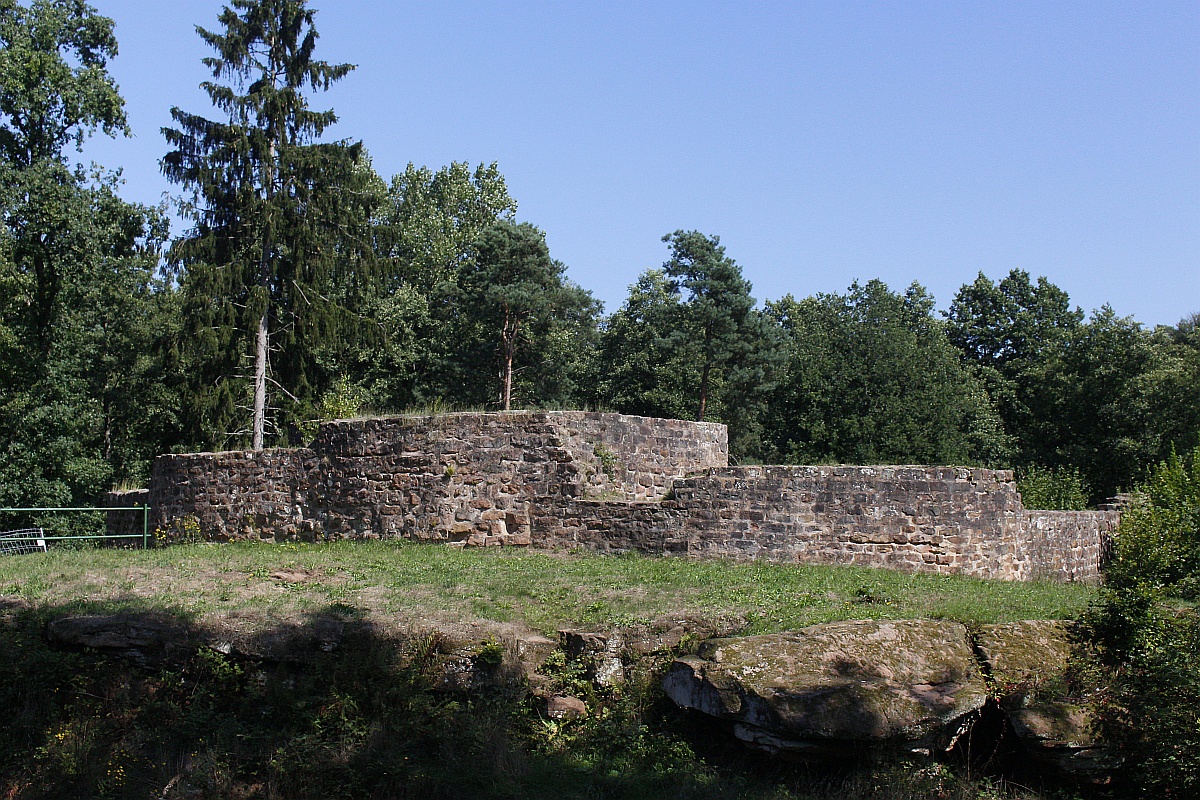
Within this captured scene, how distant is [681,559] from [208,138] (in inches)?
741

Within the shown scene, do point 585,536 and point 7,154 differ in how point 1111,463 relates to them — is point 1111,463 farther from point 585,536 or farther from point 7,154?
point 7,154

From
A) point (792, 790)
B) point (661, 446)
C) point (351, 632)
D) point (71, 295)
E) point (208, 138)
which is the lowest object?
point (792, 790)

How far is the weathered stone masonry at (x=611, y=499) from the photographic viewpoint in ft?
41.4

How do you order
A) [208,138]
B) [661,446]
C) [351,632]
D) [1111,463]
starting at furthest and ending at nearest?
1. [1111,463]
2. [208,138]
3. [661,446]
4. [351,632]

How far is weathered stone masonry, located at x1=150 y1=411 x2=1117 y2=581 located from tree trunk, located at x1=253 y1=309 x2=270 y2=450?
9052 mm

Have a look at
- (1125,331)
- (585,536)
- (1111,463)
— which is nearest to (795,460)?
(1111,463)

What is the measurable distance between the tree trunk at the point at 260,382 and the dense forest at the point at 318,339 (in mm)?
73

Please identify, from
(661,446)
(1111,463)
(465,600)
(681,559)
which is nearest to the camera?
(465,600)

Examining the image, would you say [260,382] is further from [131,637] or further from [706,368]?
[131,637]

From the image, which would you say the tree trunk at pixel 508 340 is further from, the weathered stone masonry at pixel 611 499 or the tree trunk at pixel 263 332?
the weathered stone masonry at pixel 611 499

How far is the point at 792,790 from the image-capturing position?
26.9ft

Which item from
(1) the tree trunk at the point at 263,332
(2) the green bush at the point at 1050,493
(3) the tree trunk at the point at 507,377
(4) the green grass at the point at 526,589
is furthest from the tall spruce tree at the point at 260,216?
(2) the green bush at the point at 1050,493

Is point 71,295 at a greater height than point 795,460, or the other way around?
point 71,295

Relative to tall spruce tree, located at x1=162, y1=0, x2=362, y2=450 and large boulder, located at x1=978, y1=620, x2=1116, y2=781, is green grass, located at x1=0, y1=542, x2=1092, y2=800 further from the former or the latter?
tall spruce tree, located at x1=162, y1=0, x2=362, y2=450
